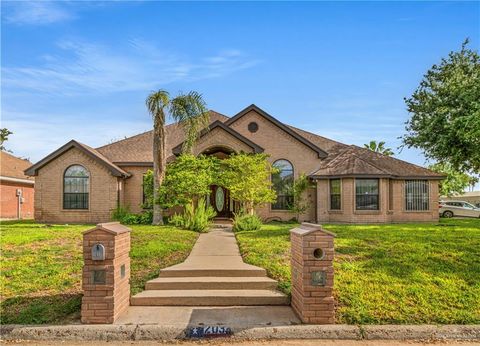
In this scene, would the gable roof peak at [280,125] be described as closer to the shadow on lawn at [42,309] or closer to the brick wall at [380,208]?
the brick wall at [380,208]

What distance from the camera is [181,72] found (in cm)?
1381

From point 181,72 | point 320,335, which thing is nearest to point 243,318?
point 320,335

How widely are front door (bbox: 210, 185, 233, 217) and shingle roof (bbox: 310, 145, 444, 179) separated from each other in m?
5.05

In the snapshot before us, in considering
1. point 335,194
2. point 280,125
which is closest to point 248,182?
point 280,125

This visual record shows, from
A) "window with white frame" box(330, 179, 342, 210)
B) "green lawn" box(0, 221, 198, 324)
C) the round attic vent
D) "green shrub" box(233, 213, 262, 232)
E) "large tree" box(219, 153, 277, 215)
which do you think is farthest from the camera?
the round attic vent

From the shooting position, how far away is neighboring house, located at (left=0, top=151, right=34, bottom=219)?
26.4 metres

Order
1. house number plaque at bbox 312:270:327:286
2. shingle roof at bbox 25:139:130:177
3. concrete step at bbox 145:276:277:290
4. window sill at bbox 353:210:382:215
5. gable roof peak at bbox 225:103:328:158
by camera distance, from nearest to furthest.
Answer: house number plaque at bbox 312:270:327:286 < concrete step at bbox 145:276:277:290 < shingle roof at bbox 25:139:130:177 < window sill at bbox 353:210:382:215 < gable roof peak at bbox 225:103:328:158

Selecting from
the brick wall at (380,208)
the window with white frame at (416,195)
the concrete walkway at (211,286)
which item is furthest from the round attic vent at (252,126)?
the concrete walkway at (211,286)

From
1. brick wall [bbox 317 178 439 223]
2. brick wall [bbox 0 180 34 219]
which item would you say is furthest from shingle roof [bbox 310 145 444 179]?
brick wall [bbox 0 180 34 219]

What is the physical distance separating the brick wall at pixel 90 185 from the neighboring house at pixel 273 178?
49 millimetres

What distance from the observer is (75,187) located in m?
20.4

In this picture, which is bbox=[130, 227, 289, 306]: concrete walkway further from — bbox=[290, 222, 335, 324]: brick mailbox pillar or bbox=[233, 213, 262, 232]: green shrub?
bbox=[233, 213, 262, 232]: green shrub

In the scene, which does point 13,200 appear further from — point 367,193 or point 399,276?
point 399,276

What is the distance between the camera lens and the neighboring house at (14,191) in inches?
1041
